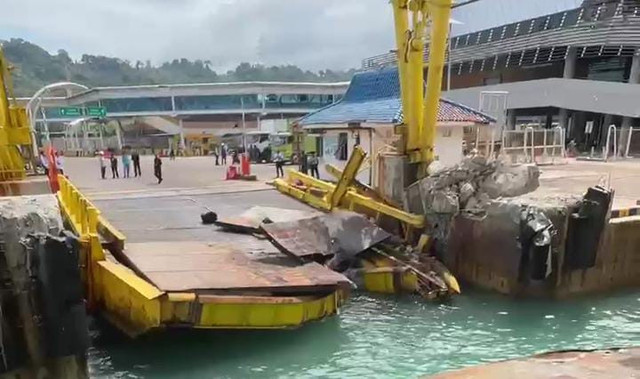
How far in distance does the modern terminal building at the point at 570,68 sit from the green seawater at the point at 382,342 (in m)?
21.2

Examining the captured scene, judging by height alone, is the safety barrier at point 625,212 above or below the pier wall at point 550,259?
above

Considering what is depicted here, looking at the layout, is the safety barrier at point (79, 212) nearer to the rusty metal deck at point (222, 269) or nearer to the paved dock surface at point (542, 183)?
the rusty metal deck at point (222, 269)

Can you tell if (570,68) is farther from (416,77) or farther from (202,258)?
(202,258)

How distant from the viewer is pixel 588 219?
1116cm

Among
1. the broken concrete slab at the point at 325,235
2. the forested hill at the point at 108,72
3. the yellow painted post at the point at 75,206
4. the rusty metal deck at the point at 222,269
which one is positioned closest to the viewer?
the rusty metal deck at the point at 222,269

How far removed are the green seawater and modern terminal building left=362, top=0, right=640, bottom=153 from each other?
21172 mm

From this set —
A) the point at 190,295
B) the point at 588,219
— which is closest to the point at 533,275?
the point at 588,219

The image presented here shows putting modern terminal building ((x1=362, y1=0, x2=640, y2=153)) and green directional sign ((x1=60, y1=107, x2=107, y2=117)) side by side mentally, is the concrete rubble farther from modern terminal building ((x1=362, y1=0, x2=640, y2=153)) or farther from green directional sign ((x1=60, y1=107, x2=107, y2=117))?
green directional sign ((x1=60, y1=107, x2=107, y2=117))

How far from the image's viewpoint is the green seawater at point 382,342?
27.2 feet

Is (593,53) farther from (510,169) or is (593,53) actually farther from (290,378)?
(290,378)

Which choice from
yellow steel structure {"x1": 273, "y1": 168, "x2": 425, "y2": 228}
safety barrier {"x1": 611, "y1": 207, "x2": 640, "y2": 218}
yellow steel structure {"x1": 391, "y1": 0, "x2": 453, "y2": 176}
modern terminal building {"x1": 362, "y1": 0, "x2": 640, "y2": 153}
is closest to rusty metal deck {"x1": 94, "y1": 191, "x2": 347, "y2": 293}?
yellow steel structure {"x1": 273, "y1": 168, "x2": 425, "y2": 228}

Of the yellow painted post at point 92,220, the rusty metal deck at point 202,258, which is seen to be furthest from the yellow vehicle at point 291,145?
the yellow painted post at point 92,220

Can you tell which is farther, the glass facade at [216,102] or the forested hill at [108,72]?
the forested hill at [108,72]

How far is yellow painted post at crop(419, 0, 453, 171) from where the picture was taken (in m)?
13.1
